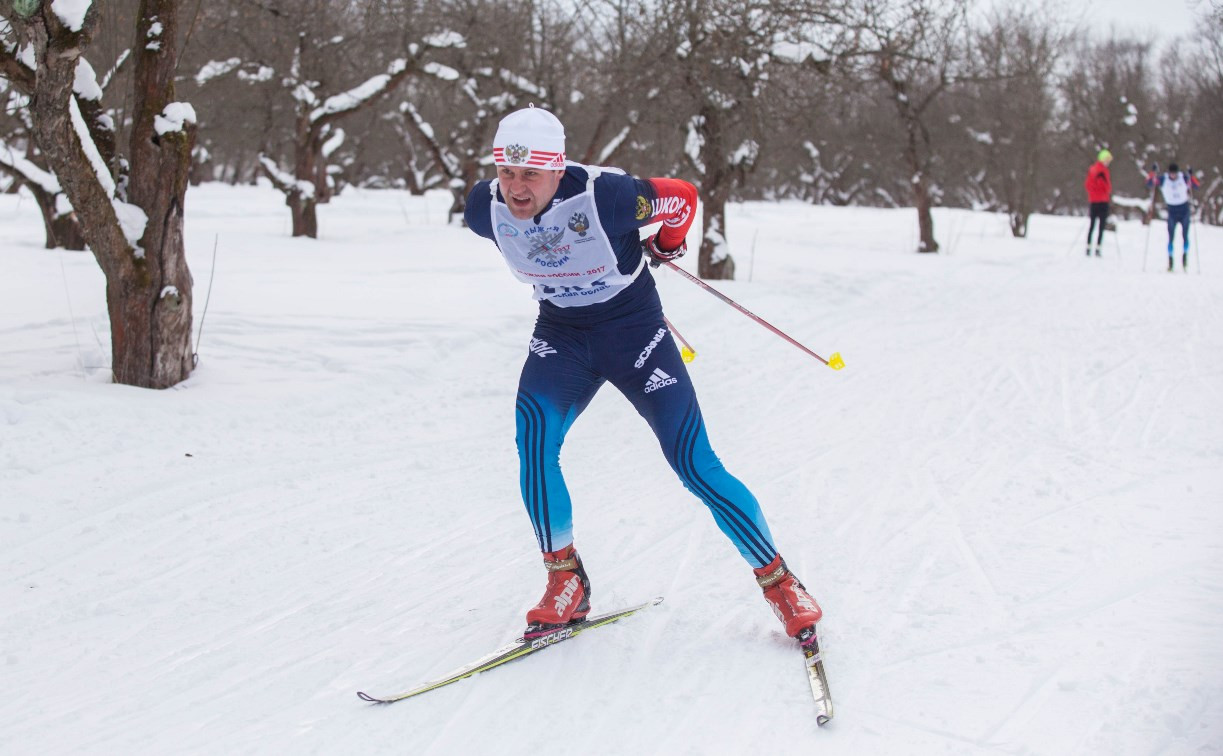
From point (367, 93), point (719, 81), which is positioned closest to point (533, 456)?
point (719, 81)

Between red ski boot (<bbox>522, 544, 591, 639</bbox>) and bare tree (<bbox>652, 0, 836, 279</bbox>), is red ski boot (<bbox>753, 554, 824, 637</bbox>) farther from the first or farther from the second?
bare tree (<bbox>652, 0, 836, 279</bbox>)

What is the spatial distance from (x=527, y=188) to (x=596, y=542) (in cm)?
191

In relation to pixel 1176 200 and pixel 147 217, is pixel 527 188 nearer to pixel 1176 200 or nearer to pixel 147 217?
pixel 147 217

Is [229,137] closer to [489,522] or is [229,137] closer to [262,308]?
[262,308]

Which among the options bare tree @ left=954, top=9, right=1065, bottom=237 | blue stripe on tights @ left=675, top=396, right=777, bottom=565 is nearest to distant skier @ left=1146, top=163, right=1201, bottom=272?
bare tree @ left=954, top=9, right=1065, bottom=237

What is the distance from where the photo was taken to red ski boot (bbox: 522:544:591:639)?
346 centimetres

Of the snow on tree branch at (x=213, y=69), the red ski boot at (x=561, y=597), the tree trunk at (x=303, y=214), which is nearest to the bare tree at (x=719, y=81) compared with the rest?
the snow on tree branch at (x=213, y=69)

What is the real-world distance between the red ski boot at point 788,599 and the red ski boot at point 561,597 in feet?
2.09

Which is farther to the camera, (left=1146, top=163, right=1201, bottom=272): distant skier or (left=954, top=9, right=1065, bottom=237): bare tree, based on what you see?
(left=954, top=9, right=1065, bottom=237): bare tree

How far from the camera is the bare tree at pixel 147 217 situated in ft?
20.0

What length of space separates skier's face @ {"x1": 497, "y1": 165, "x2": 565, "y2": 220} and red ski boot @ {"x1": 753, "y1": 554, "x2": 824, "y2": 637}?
147 cm

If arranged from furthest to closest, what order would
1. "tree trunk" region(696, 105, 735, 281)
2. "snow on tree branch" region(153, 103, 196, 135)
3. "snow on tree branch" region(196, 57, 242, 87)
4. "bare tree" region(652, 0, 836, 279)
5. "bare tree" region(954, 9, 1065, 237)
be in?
"bare tree" region(954, 9, 1065, 237) → "snow on tree branch" region(196, 57, 242, 87) → "tree trunk" region(696, 105, 735, 281) → "bare tree" region(652, 0, 836, 279) → "snow on tree branch" region(153, 103, 196, 135)

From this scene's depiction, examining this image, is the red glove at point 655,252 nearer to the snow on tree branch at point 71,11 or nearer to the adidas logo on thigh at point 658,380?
the adidas logo on thigh at point 658,380

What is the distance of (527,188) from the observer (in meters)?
3.22
